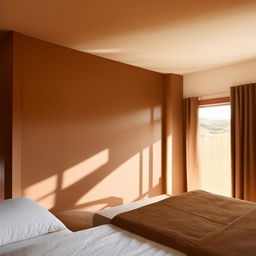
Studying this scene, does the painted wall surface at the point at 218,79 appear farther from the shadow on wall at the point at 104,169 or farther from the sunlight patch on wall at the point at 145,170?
the sunlight patch on wall at the point at 145,170

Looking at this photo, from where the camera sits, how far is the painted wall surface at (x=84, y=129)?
2.65 meters

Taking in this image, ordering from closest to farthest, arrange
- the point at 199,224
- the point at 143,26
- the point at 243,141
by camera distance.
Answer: the point at 199,224 < the point at 143,26 < the point at 243,141

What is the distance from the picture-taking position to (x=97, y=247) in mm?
1379

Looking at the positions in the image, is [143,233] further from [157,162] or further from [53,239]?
[157,162]

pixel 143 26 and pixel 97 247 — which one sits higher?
pixel 143 26

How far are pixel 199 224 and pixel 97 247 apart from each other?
0.76 meters

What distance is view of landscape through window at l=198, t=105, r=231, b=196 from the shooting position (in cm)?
375

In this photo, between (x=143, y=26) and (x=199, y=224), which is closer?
(x=199, y=224)

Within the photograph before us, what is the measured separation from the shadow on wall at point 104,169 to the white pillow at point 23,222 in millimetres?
846

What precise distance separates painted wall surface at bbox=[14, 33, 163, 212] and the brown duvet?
126cm

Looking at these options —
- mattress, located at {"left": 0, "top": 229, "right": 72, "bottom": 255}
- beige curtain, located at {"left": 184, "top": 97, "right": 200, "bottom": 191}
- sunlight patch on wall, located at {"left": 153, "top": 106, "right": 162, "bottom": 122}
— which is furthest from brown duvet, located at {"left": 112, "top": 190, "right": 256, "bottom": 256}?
sunlight patch on wall, located at {"left": 153, "top": 106, "right": 162, "bottom": 122}

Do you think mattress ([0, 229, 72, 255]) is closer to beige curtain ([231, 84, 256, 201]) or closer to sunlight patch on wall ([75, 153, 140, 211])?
sunlight patch on wall ([75, 153, 140, 211])

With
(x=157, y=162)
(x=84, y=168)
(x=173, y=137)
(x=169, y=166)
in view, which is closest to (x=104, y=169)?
(x=84, y=168)

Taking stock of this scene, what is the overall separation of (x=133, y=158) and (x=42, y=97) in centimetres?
165
